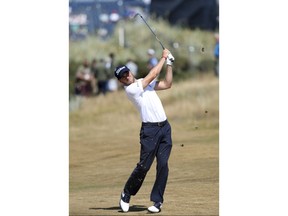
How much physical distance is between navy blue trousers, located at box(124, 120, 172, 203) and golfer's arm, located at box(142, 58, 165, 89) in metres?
0.44

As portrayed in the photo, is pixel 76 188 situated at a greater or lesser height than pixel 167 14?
lesser

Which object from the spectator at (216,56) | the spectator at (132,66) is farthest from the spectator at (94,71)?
the spectator at (216,56)

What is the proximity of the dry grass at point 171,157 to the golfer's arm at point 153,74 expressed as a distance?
1.94ft

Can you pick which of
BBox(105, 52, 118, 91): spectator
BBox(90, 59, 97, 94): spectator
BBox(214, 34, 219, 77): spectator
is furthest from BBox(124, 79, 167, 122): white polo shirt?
BBox(90, 59, 97, 94): spectator

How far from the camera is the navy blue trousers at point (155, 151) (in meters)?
12.8

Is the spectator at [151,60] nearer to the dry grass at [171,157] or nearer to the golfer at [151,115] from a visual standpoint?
the dry grass at [171,157]

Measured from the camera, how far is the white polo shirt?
12.8 metres

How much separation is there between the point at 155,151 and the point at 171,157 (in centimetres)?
36
